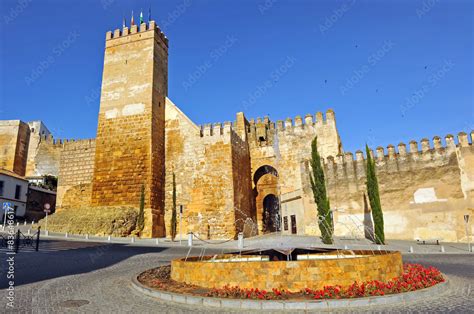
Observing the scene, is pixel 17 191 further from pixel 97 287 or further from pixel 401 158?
pixel 401 158

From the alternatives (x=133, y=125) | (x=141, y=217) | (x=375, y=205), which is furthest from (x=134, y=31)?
(x=375, y=205)

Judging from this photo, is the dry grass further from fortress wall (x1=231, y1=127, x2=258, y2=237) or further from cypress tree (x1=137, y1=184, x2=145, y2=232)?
fortress wall (x1=231, y1=127, x2=258, y2=237)

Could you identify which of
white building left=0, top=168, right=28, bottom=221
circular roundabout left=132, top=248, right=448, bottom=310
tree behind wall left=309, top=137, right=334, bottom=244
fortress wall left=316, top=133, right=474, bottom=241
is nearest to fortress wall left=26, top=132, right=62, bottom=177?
white building left=0, top=168, right=28, bottom=221

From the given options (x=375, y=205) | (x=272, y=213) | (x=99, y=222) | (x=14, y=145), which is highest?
(x=14, y=145)

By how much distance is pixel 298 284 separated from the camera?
5.73 metres

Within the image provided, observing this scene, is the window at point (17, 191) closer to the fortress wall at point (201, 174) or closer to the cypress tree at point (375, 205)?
the fortress wall at point (201, 174)

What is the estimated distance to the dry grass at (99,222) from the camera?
62.1 ft

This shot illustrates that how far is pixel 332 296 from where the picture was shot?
5.39m

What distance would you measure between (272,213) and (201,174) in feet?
29.9

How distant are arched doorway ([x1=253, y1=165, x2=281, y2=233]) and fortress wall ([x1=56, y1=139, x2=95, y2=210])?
1383 centimetres

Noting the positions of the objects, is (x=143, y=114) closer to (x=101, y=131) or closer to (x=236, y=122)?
(x=101, y=131)

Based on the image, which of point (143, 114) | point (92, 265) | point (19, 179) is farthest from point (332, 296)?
point (19, 179)

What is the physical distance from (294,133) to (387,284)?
20356 millimetres

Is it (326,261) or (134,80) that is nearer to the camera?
(326,261)
